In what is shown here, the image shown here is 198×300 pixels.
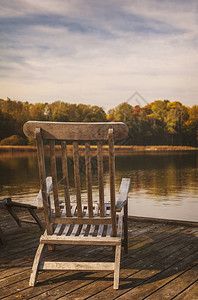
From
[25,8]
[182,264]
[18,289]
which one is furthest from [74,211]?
[25,8]

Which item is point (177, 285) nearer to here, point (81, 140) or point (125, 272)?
point (125, 272)

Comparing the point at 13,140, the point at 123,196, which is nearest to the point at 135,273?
the point at 123,196

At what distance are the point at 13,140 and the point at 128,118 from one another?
2193 centimetres

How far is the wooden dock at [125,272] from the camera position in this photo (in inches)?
109

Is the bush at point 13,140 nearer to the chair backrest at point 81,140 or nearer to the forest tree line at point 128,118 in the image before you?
the forest tree line at point 128,118

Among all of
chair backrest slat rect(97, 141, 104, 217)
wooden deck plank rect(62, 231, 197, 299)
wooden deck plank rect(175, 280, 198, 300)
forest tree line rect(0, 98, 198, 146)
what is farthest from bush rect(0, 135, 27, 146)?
wooden deck plank rect(175, 280, 198, 300)

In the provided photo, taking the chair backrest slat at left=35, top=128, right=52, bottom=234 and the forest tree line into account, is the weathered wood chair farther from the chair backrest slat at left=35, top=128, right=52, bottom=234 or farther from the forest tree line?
the forest tree line

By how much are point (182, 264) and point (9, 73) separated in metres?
79.5

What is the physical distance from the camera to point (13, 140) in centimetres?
6581

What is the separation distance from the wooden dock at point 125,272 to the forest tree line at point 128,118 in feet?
193

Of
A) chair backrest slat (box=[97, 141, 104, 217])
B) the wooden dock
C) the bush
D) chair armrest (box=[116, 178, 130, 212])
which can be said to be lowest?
the bush

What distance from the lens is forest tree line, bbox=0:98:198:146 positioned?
215ft

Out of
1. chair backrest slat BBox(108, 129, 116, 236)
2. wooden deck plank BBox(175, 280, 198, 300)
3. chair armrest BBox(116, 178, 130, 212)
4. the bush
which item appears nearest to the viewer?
wooden deck plank BBox(175, 280, 198, 300)

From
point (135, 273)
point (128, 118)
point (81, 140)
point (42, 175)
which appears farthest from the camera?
point (128, 118)
